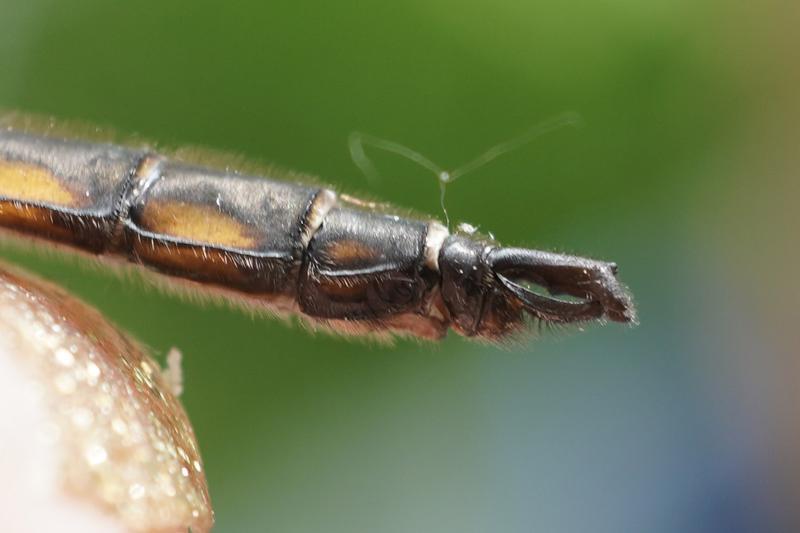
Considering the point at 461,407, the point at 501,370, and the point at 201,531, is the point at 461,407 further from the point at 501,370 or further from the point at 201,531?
the point at 201,531

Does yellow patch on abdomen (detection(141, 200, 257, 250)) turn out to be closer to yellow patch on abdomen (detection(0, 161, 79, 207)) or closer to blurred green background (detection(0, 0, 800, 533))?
yellow patch on abdomen (detection(0, 161, 79, 207))

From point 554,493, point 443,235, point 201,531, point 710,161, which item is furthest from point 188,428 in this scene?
point 710,161

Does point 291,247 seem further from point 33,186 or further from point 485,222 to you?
point 485,222

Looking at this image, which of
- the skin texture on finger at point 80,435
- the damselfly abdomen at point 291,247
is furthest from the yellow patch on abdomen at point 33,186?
the skin texture on finger at point 80,435

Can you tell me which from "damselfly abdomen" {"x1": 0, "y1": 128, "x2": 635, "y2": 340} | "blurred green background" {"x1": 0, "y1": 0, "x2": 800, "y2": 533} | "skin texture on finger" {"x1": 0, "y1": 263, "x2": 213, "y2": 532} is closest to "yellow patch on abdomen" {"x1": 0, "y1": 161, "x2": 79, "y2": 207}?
"damselfly abdomen" {"x1": 0, "y1": 128, "x2": 635, "y2": 340}

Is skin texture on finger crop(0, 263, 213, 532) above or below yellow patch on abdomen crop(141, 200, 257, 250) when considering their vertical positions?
below

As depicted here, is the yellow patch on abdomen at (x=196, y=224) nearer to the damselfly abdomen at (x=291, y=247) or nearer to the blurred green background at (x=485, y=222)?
the damselfly abdomen at (x=291, y=247)

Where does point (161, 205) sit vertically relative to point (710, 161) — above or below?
below
